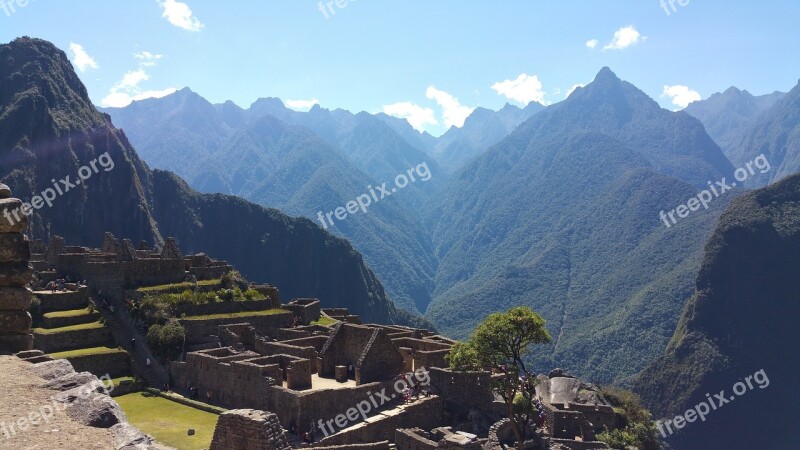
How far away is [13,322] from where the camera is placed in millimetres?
12055

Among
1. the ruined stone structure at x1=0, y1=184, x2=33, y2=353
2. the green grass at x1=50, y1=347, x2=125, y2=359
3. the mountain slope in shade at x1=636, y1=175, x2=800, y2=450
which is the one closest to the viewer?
the ruined stone structure at x1=0, y1=184, x2=33, y2=353

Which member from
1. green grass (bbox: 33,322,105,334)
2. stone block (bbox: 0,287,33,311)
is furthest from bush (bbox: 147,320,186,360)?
stone block (bbox: 0,287,33,311)

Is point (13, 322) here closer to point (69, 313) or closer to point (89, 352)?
point (89, 352)

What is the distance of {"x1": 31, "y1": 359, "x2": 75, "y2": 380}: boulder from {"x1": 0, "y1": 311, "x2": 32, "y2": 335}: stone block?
3.75 ft

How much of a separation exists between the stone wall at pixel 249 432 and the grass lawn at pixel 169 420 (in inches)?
251

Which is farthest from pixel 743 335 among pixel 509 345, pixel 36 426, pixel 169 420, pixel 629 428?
pixel 36 426

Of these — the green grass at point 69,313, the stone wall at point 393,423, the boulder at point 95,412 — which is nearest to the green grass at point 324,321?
the green grass at point 69,313

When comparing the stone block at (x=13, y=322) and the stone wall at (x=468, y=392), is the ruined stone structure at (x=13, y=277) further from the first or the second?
the stone wall at (x=468, y=392)

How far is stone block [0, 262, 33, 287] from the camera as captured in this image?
1149 cm

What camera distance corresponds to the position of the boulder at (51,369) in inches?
429

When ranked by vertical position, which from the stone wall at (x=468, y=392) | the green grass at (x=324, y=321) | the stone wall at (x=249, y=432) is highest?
the green grass at (x=324, y=321)

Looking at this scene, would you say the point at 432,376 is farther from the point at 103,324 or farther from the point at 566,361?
the point at 566,361

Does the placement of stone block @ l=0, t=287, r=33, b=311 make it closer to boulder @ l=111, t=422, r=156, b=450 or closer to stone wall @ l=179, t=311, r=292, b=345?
boulder @ l=111, t=422, r=156, b=450

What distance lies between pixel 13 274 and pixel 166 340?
20.3 meters
